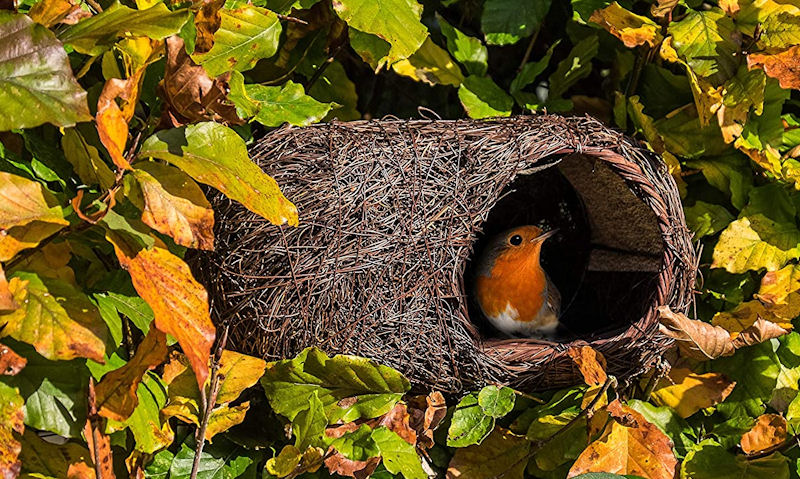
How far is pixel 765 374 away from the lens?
2.22 metres

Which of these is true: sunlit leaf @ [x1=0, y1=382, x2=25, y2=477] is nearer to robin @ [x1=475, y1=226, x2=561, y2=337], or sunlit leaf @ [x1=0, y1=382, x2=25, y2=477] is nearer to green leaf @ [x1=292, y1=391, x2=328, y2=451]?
green leaf @ [x1=292, y1=391, x2=328, y2=451]

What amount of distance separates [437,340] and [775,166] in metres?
0.93

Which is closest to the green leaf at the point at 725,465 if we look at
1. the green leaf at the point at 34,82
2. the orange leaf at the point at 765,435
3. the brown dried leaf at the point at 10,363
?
the orange leaf at the point at 765,435

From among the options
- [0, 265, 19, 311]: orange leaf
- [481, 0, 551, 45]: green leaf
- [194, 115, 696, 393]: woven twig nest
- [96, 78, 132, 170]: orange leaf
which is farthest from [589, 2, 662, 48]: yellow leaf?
[0, 265, 19, 311]: orange leaf

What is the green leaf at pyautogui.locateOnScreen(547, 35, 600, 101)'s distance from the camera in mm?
2371

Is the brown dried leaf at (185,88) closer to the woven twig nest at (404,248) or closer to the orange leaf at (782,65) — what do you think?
the woven twig nest at (404,248)

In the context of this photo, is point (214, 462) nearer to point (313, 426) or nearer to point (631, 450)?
point (313, 426)

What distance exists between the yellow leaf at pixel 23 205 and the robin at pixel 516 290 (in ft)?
4.87

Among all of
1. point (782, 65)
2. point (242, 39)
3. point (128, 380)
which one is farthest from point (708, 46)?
point (128, 380)

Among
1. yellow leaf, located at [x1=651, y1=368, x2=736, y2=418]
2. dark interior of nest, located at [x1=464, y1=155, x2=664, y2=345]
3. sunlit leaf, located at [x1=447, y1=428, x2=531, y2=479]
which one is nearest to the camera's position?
sunlit leaf, located at [x1=447, y1=428, x2=531, y2=479]

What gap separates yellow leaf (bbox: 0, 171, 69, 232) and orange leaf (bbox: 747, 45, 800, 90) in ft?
4.96

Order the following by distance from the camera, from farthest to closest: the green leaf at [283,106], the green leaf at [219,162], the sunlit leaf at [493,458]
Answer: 1. the sunlit leaf at [493,458]
2. the green leaf at [283,106]
3. the green leaf at [219,162]

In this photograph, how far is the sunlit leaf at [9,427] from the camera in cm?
139

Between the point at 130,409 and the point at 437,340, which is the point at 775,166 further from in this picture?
the point at 130,409
